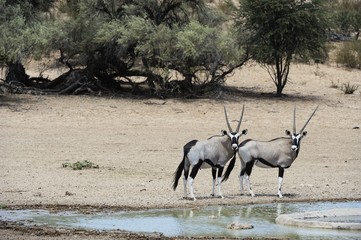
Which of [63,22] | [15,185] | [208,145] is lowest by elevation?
[15,185]

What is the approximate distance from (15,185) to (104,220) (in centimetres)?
327

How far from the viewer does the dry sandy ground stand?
49.7 ft

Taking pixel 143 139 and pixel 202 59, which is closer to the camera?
pixel 143 139

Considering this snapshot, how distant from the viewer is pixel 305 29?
29.2 m

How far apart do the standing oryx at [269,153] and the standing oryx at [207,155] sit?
0.28m

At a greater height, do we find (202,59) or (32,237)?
(202,59)

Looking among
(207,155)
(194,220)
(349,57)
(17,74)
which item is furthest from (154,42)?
(194,220)

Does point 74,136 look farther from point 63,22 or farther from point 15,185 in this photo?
point 63,22

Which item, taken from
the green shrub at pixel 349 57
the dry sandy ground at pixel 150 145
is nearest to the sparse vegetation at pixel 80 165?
the dry sandy ground at pixel 150 145

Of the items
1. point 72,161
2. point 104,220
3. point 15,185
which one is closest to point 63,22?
point 72,161

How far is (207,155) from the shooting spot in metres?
14.8

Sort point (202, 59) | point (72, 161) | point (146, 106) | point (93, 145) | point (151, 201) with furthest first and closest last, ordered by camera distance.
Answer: point (202, 59)
point (146, 106)
point (93, 145)
point (72, 161)
point (151, 201)

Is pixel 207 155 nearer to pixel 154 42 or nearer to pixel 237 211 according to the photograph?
pixel 237 211

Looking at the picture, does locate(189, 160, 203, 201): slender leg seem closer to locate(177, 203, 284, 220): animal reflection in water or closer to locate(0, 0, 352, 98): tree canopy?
locate(177, 203, 284, 220): animal reflection in water
